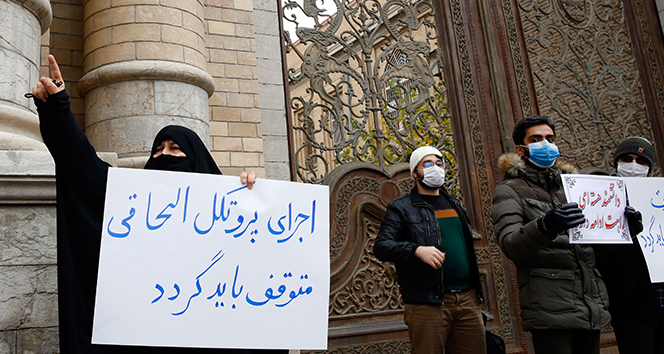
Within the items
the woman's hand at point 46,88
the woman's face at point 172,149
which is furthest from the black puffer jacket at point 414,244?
the woman's hand at point 46,88

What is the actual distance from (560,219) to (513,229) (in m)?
0.38

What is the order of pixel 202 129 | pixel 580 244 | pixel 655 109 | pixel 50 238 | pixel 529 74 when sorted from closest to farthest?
1. pixel 50 238
2. pixel 580 244
3. pixel 202 129
4. pixel 529 74
5. pixel 655 109

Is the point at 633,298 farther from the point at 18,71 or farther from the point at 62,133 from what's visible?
the point at 18,71

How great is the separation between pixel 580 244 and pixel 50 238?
107 inches

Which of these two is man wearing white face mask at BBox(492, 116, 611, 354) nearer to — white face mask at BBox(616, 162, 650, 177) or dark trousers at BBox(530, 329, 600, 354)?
dark trousers at BBox(530, 329, 600, 354)

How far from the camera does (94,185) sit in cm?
229

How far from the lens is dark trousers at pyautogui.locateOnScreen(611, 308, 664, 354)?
3.24 m

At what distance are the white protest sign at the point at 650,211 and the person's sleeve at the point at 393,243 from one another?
Answer: 139cm

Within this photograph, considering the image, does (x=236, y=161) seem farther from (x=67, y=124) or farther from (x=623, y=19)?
(x=623, y=19)

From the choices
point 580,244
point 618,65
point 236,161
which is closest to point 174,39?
point 236,161

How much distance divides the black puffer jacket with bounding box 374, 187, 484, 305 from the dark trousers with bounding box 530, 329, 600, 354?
479 millimetres

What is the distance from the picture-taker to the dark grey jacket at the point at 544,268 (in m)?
2.94

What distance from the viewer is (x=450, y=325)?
3.29 metres

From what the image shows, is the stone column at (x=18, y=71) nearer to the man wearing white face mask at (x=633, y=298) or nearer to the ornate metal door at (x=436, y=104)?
the ornate metal door at (x=436, y=104)
